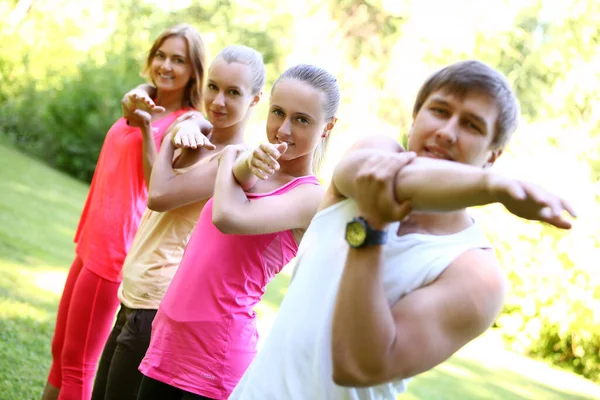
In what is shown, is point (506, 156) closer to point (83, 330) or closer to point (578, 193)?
point (578, 193)

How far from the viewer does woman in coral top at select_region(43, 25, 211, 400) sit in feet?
11.3

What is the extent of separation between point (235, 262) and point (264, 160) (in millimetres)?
391

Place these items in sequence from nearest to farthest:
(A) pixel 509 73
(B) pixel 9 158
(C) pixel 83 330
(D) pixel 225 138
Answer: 1. (D) pixel 225 138
2. (C) pixel 83 330
3. (B) pixel 9 158
4. (A) pixel 509 73

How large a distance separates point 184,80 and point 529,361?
8030 millimetres

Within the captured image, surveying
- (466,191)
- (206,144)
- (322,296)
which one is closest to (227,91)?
(206,144)

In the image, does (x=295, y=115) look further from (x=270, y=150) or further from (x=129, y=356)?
(x=129, y=356)

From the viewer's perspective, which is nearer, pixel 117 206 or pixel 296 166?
pixel 296 166

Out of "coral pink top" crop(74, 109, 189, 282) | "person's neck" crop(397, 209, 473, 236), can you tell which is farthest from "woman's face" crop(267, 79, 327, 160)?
"coral pink top" crop(74, 109, 189, 282)

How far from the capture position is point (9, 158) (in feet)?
49.6

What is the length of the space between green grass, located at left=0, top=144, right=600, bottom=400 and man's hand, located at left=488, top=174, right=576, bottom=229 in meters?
3.74

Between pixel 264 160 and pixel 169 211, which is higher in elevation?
pixel 264 160

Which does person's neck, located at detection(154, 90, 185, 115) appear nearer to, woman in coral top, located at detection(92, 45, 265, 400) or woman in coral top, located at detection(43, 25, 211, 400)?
woman in coral top, located at detection(43, 25, 211, 400)

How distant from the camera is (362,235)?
142 cm

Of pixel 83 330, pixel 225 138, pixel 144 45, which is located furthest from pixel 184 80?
pixel 144 45
